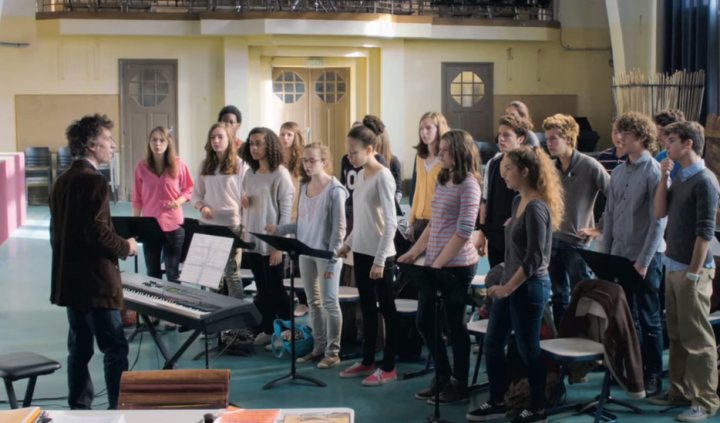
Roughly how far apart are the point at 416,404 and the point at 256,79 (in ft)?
44.0

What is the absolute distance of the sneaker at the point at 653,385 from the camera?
649cm

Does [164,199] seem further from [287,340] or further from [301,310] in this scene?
[287,340]

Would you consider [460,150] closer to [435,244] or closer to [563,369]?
[435,244]

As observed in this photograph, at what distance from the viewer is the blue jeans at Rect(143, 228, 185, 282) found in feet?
26.6

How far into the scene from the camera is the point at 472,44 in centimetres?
1966

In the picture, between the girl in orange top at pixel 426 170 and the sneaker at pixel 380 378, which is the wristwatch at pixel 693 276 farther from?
the sneaker at pixel 380 378

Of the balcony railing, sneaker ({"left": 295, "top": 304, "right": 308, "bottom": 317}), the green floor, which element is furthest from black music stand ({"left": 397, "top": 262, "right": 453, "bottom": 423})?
the balcony railing

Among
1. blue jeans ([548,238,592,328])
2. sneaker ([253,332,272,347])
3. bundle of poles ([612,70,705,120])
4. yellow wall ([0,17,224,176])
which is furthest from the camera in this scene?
yellow wall ([0,17,224,176])

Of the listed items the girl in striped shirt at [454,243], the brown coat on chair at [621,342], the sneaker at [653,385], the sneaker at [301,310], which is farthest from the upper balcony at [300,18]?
the brown coat on chair at [621,342]

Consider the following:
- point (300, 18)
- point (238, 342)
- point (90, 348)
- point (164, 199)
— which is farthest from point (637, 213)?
point (300, 18)

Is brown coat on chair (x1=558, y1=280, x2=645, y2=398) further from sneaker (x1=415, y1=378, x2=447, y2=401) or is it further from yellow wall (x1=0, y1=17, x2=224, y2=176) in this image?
yellow wall (x1=0, y1=17, x2=224, y2=176)

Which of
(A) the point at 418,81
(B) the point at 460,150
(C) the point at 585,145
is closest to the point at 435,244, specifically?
(B) the point at 460,150

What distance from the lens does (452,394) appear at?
6.37m

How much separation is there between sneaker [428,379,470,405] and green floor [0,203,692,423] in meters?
0.06
